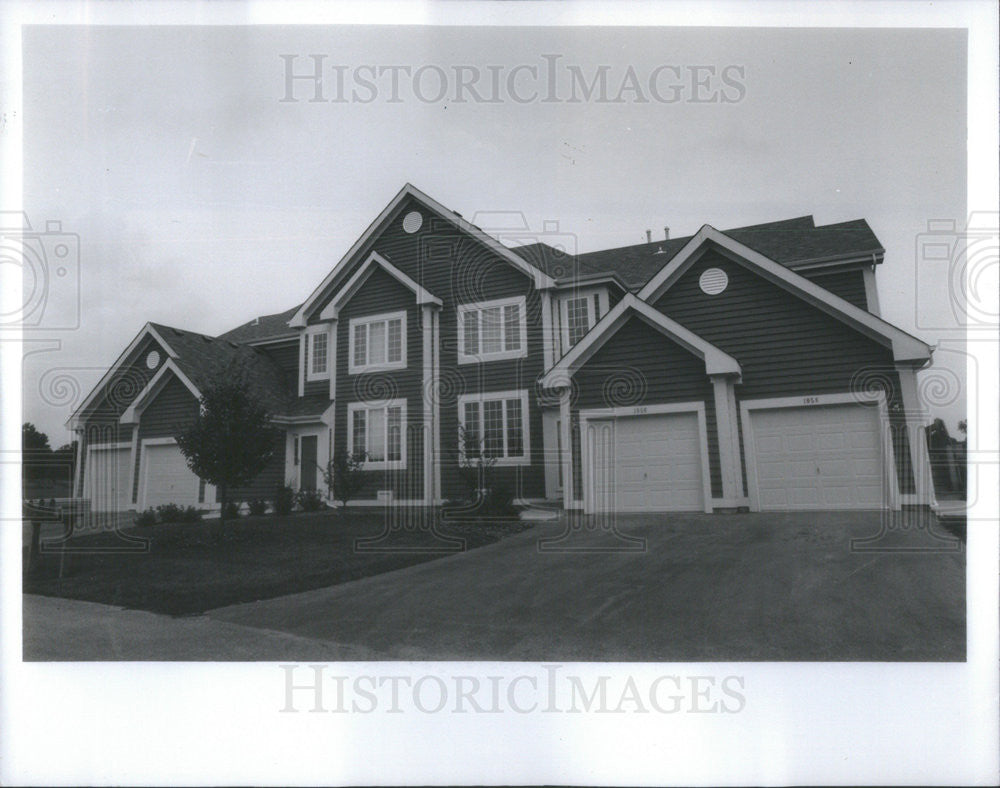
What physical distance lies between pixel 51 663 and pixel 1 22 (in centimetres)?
451

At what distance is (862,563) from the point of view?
177 inches

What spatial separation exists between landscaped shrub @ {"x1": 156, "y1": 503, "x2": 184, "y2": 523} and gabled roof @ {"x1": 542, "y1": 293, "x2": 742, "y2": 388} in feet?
10.5

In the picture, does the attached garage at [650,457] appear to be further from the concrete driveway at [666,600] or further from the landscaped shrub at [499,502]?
the landscaped shrub at [499,502]

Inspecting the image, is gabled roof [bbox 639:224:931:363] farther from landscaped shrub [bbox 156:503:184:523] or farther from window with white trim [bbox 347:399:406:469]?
landscaped shrub [bbox 156:503:184:523]

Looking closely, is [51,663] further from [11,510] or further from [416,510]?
[416,510]

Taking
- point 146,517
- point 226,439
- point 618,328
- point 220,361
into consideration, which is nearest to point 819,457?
point 618,328

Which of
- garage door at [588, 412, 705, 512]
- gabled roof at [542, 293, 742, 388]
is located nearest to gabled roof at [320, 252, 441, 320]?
gabled roof at [542, 293, 742, 388]

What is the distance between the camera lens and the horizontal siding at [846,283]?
4973 millimetres

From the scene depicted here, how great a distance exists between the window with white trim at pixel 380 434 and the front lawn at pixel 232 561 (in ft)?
1.47

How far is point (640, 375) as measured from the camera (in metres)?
5.45

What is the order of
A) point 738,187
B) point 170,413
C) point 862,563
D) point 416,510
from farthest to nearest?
point 170,413
point 416,510
point 738,187
point 862,563

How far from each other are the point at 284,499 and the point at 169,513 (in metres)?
0.94

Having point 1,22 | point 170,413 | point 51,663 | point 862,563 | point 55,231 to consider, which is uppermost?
point 1,22

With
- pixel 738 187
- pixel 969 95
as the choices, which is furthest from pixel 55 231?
pixel 969 95
